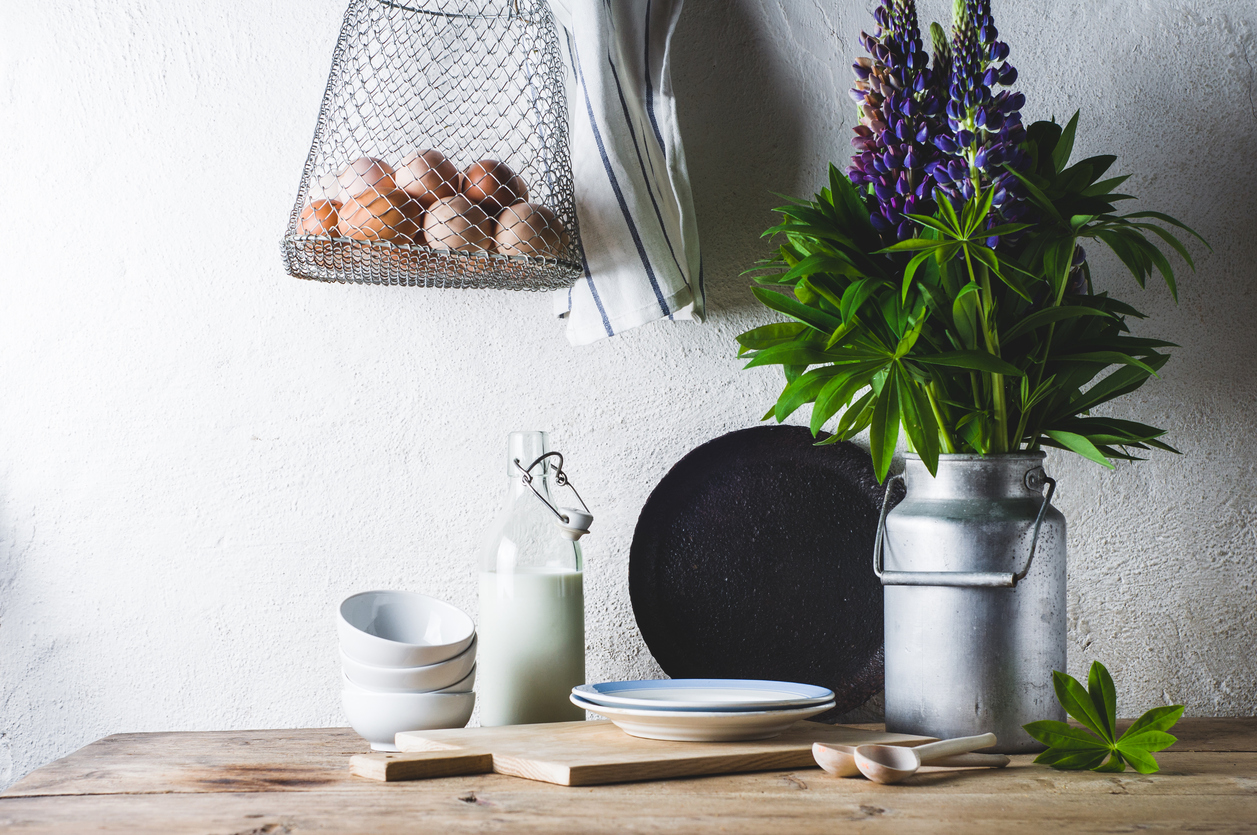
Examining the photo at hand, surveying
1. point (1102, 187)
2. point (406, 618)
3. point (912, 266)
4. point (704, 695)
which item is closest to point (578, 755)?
point (704, 695)

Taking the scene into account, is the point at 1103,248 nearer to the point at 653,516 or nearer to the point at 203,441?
the point at 653,516

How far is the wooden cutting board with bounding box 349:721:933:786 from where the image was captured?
0.72m

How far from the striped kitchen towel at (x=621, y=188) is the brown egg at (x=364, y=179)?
0.22 metres

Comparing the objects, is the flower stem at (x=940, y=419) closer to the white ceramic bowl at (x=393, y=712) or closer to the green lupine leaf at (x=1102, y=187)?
the green lupine leaf at (x=1102, y=187)

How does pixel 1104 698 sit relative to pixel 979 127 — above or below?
below

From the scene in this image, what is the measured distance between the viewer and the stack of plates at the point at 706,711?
76 cm

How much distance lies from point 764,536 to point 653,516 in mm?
133

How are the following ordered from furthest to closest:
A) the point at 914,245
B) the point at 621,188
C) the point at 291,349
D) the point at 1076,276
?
the point at 291,349 < the point at 621,188 < the point at 1076,276 < the point at 914,245

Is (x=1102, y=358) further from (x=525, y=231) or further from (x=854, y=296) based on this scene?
(x=525, y=231)

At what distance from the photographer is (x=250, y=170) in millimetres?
1124

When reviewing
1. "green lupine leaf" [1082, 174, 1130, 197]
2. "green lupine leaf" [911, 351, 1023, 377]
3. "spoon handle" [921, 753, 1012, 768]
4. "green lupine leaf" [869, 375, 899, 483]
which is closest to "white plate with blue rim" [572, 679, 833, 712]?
"spoon handle" [921, 753, 1012, 768]

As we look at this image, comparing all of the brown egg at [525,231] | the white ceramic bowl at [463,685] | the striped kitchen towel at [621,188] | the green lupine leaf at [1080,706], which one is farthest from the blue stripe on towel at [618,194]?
the green lupine leaf at [1080,706]

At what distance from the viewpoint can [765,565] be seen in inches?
42.3

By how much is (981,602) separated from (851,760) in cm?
19
